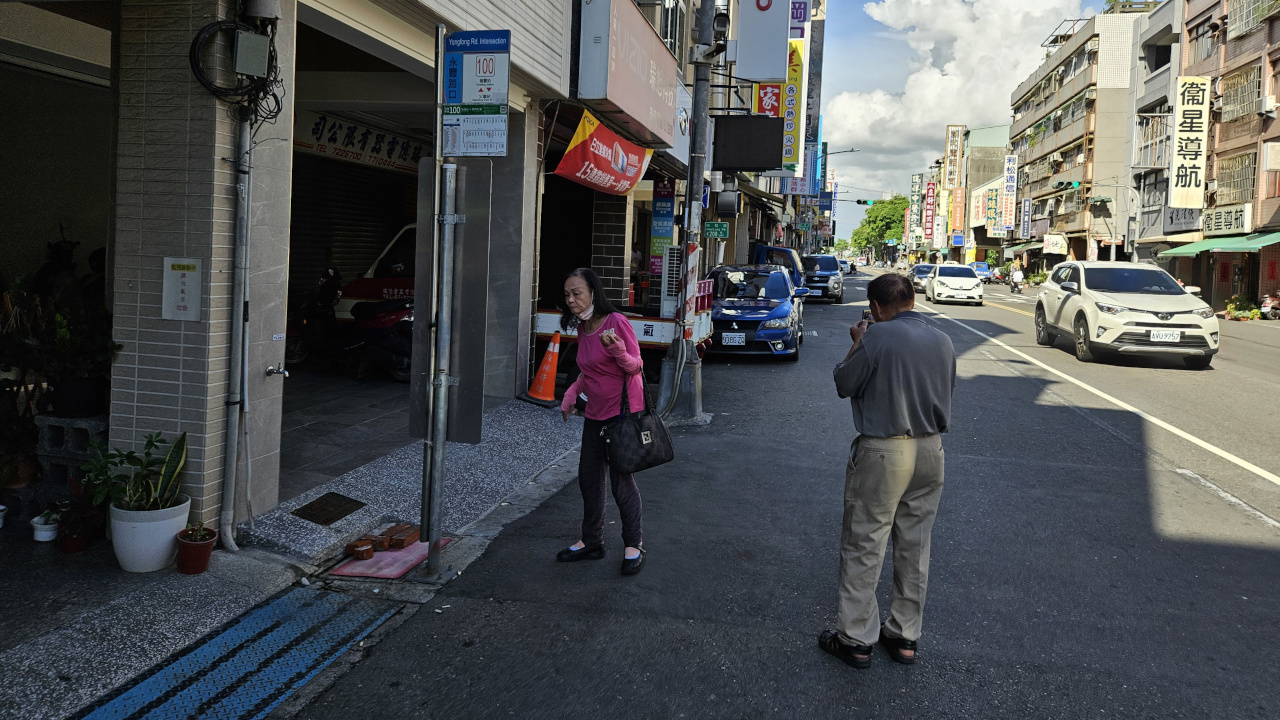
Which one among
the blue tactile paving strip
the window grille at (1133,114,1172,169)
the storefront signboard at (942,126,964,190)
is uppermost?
the storefront signboard at (942,126,964,190)

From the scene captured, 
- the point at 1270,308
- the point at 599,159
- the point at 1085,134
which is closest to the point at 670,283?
the point at 599,159

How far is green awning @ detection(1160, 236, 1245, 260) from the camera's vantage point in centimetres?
3512

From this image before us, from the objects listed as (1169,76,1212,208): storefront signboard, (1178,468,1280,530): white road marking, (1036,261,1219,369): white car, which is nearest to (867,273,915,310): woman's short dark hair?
(1178,468,1280,530): white road marking

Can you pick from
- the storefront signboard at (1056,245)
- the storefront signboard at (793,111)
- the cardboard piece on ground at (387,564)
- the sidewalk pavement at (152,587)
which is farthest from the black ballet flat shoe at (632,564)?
the storefront signboard at (1056,245)

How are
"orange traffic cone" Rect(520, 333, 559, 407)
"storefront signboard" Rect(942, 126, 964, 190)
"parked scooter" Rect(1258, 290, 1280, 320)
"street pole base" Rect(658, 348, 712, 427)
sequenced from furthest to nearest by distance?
"storefront signboard" Rect(942, 126, 964, 190) → "parked scooter" Rect(1258, 290, 1280, 320) → "orange traffic cone" Rect(520, 333, 559, 407) → "street pole base" Rect(658, 348, 712, 427)

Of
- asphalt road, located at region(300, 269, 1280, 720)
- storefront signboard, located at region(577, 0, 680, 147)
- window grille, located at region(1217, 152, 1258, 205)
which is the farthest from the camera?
A: window grille, located at region(1217, 152, 1258, 205)

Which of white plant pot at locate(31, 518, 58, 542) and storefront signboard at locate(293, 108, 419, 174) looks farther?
storefront signboard at locate(293, 108, 419, 174)

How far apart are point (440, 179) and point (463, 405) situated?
1.17 metres

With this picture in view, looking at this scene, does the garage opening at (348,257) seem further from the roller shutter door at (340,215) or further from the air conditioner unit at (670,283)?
the air conditioner unit at (670,283)

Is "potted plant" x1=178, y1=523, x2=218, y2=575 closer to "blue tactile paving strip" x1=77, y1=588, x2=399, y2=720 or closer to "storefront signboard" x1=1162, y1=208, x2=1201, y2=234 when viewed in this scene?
"blue tactile paving strip" x1=77, y1=588, x2=399, y2=720

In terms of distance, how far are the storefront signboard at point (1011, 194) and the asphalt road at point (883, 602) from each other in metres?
75.1

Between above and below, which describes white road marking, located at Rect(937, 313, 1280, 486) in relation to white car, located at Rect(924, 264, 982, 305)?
below

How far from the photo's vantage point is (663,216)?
59.0ft

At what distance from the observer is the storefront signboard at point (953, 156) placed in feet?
381
